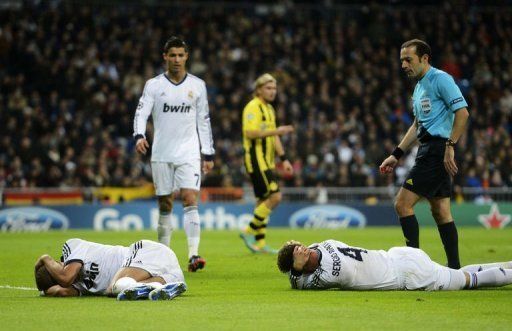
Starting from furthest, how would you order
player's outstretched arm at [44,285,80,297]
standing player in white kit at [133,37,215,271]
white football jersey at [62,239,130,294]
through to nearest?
standing player in white kit at [133,37,215,271] < player's outstretched arm at [44,285,80,297] < white football jersey at [62,239,130,294]

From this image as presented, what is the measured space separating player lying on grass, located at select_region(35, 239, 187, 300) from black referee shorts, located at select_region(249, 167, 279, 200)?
7.47 m

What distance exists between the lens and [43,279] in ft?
28.7

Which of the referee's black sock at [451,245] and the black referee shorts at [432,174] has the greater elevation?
the black referee shorts at [432,174]

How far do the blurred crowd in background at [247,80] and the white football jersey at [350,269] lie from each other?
18.3 metres

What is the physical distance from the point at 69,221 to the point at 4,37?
24.0 feet

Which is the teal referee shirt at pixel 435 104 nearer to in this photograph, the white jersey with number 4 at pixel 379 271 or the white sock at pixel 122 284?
the white jersey with number 4 at pixel 379 271

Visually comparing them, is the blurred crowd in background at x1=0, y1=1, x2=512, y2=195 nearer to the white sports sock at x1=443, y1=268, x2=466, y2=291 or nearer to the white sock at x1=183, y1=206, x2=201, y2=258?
the white sock at x1=183, y1=206, x2=201, y2=258

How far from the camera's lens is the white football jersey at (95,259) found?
28.5 ft

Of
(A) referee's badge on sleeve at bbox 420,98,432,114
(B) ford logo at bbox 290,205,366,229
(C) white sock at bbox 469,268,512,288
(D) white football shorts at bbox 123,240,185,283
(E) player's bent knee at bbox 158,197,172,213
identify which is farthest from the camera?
(B) ford logo at bbox 290,205,366,229

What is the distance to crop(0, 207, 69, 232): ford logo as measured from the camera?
2547 centimetres

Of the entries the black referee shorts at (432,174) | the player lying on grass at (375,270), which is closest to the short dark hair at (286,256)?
the player lying on grass at (375,270)

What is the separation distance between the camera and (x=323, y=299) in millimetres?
8656

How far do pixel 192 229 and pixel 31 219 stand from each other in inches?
574

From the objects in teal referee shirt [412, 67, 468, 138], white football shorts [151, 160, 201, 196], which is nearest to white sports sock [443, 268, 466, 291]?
teal referee shirt [412, 67, 468, 138]
